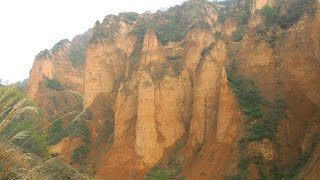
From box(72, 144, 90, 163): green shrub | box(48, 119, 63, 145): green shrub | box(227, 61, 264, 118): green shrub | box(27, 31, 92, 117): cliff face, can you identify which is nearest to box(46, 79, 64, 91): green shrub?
box(27, 31, 92, 117): cliff face

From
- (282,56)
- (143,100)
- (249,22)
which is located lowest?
(143,100)

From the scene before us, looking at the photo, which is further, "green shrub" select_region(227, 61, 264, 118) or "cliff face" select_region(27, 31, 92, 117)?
"cliff face" select_region(27, 31, 92, 117)

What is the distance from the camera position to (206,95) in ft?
111

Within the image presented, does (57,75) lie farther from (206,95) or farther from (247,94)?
(247,94)

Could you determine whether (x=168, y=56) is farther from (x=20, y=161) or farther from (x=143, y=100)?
(x=20, y=161)

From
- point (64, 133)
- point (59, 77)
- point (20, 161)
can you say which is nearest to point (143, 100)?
point (64, 133)

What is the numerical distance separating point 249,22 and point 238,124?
30.0ft

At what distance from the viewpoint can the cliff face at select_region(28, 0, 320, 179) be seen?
2761cm

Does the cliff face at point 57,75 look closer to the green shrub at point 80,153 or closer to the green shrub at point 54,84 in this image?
the green shrub at point 54,84

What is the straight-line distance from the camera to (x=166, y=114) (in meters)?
35.8

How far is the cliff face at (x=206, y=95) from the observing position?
90.6ft

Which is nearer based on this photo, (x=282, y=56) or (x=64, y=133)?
(x=282, y=56)

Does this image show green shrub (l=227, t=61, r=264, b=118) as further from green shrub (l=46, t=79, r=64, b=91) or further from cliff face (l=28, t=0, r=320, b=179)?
green shrub (l=46, t=79, r=64, b=91)

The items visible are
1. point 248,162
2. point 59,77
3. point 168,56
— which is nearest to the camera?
point 248,162
